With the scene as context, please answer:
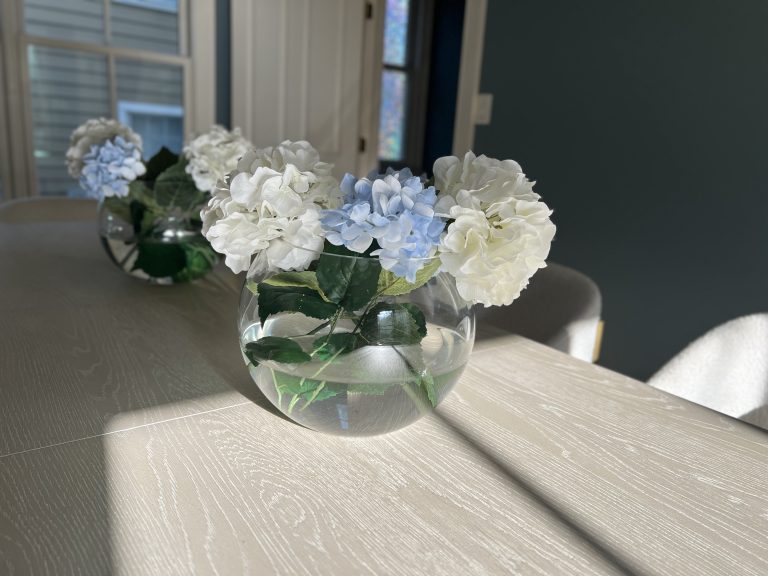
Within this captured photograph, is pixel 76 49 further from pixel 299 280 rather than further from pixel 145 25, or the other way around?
pixel 299 280

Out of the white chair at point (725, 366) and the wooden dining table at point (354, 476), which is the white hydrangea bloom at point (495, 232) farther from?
the white chair at point (725, 366)

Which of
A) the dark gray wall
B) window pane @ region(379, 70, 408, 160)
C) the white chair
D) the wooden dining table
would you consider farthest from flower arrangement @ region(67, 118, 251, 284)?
window pane @ region(379, 70, 408, 160)

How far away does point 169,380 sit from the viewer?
2.33 feet

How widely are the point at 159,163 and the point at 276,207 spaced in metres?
0.63

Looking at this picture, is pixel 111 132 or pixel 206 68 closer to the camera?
pixel 111 132

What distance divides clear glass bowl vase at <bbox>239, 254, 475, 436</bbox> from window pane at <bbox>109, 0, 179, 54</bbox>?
287 centimetres

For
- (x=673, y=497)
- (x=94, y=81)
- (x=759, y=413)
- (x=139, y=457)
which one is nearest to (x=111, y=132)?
(x=139, y=457)

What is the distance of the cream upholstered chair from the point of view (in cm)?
106

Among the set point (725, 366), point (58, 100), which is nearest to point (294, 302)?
point (725, 366)

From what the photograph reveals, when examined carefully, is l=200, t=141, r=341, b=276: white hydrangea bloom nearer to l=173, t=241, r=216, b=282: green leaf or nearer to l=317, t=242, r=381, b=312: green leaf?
l=317, t=242, r=381, b=312: green leaf

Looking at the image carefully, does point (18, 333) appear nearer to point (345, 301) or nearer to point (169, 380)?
point (169, 380)

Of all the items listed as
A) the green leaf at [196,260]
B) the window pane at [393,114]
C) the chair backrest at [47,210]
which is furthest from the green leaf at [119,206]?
the window pane at [393,114]

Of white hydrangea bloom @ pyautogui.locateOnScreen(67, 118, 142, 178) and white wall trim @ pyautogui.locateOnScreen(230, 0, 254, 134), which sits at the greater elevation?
white wall trim @ pyautogui.locateOnScreen(230, 0, 254, 134)

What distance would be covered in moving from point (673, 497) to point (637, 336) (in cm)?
177
